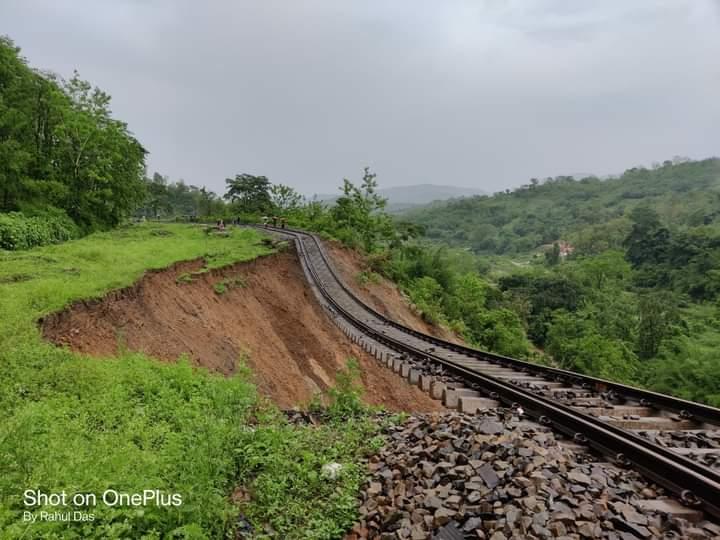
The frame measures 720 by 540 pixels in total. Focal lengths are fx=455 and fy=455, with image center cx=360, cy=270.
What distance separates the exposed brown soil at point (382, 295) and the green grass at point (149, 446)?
1728 cm

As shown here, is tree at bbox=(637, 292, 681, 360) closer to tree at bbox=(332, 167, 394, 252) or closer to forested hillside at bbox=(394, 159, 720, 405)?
forested hillside at bbox=(394, 159, 720, 405)

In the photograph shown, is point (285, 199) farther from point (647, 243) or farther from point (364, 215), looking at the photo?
point (647, 243)

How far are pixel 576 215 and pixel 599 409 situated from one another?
553 feet

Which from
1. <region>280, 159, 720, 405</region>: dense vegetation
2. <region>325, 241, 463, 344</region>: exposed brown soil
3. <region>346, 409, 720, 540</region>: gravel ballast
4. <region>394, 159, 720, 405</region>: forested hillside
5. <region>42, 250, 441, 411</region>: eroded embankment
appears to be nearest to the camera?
<region>346, 409, 720, 540</region>: gravel ballast

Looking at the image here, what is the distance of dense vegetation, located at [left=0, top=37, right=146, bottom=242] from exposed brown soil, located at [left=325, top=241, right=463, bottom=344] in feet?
47.3

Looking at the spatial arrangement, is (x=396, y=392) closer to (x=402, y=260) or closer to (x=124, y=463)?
(x=124, y=463)

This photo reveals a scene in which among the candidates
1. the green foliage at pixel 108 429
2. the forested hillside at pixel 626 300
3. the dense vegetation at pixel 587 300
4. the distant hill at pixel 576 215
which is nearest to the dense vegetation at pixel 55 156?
the green foliage at pixel 108 429

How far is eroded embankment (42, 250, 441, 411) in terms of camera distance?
9008 millimetres

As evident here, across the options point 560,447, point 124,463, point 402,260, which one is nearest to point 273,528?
point 124,463

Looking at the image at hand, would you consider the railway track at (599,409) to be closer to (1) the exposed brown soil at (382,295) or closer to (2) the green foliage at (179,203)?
(1) the exposed brown soil at (382,295)

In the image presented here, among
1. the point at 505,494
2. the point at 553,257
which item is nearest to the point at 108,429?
the point at 505,494

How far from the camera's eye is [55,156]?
25.8m

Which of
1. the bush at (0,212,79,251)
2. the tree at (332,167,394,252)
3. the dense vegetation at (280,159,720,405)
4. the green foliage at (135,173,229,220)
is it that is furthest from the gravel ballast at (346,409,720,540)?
the green foliage at (135,173,229,220)

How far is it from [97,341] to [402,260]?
32804mm
